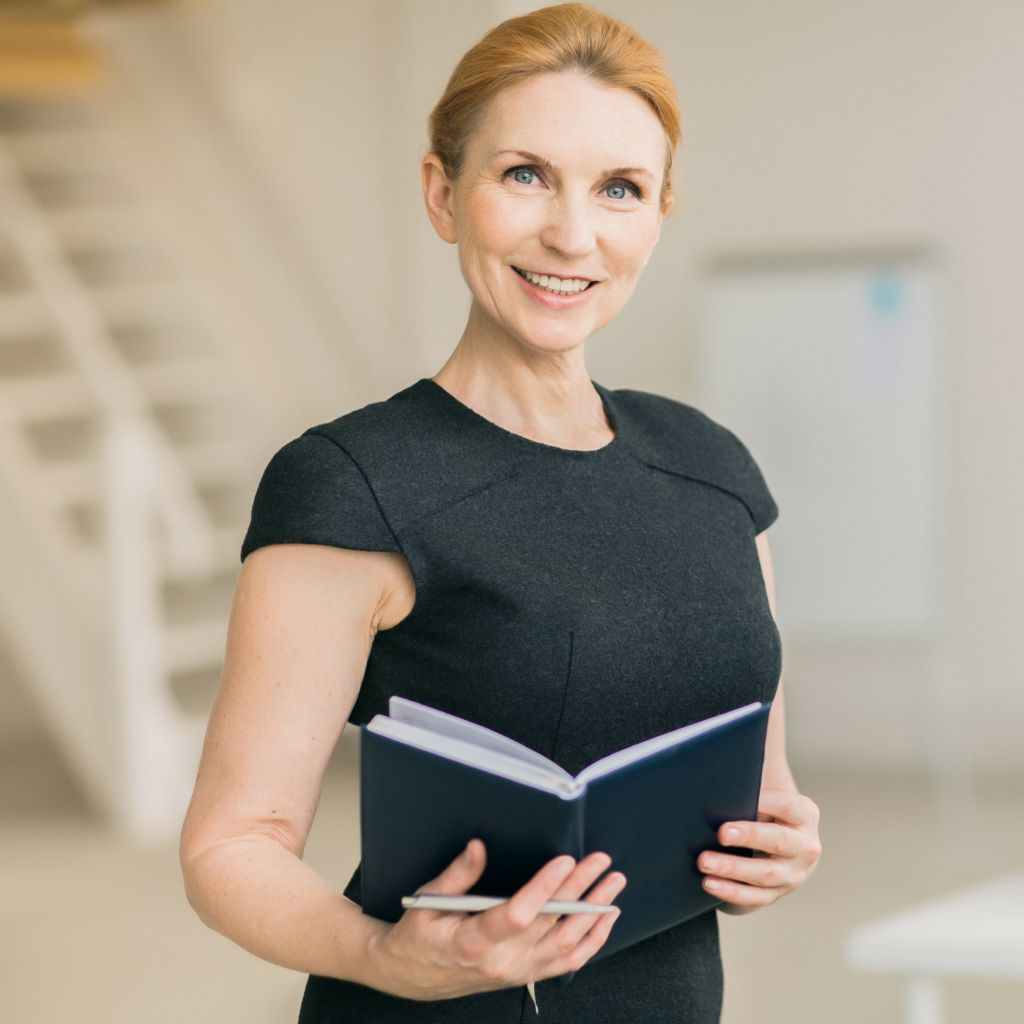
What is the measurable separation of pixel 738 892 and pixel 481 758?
33 cm

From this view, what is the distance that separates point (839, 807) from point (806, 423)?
1.37 m

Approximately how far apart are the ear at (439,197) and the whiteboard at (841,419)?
3828mm

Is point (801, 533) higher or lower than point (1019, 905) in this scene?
higher

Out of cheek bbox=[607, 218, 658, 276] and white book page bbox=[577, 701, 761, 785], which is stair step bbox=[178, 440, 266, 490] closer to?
cheek bbox=[607, 218, 658, 276]

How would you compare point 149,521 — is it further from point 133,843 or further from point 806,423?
point 806,423

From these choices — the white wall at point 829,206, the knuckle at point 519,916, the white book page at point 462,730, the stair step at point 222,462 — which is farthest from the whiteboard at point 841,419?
the knuckle at point 519,916

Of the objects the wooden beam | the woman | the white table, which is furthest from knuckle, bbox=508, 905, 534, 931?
the wooden beam

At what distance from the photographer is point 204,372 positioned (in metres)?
5.59

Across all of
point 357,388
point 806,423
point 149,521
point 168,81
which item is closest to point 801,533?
point 806,423

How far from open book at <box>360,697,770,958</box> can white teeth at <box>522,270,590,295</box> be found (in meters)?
0.40

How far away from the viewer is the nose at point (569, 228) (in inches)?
46.4

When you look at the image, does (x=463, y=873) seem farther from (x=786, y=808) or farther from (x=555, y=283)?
(x=555, y=283)

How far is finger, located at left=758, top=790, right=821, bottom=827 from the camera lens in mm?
1228

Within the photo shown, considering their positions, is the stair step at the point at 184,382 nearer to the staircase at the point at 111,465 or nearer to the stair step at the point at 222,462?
the staircase at the point at 111,465
